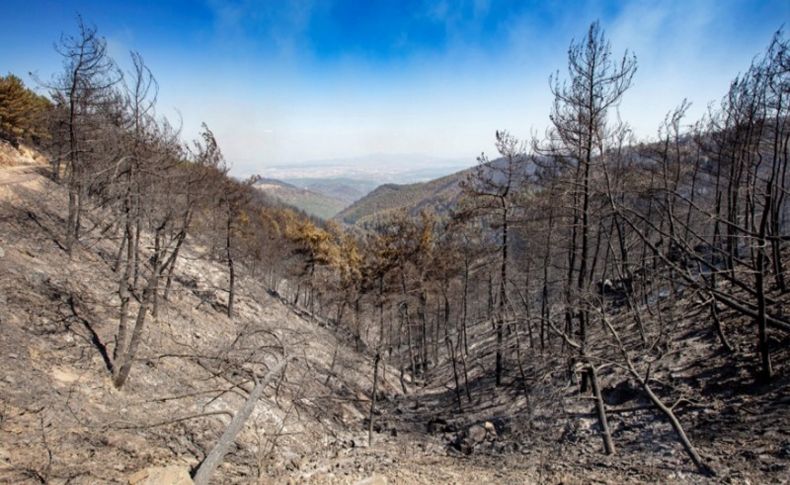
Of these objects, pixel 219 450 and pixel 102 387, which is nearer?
pixel 219 450

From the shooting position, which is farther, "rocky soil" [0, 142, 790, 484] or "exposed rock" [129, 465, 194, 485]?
"rocky soil" [0, 142, 790, 484]

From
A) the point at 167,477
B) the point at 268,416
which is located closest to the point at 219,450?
the point at 167,477

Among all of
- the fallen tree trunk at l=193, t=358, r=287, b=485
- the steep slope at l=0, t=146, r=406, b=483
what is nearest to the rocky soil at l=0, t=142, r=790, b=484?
the steep slope at l=0, t=146, r=406, b=483

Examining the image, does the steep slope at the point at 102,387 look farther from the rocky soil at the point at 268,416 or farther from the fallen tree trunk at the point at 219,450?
the fallen tree trunk at the point at 219,450

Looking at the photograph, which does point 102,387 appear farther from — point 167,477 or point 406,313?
point 406,313

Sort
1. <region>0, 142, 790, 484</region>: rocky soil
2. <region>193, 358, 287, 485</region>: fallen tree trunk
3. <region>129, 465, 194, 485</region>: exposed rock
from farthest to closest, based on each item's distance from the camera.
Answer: <region>0, 142, 790, 484</region>: rocky soil
<region>193, 358, 287, 485</region>: fallen tree trunk
<region>129, 465, 194, 485</region>: exposed rock

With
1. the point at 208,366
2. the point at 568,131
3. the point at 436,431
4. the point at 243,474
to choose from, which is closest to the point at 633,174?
the point at 568,131

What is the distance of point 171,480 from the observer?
6.12 m

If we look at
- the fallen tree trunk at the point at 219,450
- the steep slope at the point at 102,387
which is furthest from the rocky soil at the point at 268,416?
the fallen tree trunk at the point at 219,450

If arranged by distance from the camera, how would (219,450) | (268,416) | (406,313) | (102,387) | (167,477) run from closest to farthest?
(167,477)
(219,450)
(102,387)
(268,416)
(406,313)

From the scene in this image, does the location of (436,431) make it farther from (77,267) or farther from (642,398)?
(77,267)

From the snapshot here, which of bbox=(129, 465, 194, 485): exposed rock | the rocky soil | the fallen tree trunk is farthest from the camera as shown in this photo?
the rocky soil

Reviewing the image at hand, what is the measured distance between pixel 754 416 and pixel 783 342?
11.1 ft

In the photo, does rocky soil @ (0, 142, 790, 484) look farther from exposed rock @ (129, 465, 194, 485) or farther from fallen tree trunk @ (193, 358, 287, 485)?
fallen tree trunk @ (193, 358, 287, 485)
